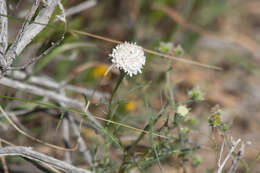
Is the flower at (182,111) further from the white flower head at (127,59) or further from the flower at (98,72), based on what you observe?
the flower at (98,72)

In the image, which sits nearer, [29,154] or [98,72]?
[29,154]

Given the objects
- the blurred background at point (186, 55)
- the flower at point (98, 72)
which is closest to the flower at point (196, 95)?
the blurred background at point (186, 55)

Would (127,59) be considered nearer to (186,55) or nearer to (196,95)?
(196,95)

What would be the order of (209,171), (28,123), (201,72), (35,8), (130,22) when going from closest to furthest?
1. (35,8)
2. (209,171)
3. (28,123)
4. (130,22)
5. (201,72)

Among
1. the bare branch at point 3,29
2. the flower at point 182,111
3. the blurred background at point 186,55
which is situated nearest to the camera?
the bare branch at point 3,29

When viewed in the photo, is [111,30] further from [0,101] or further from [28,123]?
[0,101]

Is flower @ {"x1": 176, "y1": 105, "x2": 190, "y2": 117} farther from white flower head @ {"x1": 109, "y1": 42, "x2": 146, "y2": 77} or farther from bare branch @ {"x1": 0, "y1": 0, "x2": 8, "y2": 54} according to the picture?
bare branch @ {"x1": 0, "y1": 0, "x2": 8, "y2": 54}

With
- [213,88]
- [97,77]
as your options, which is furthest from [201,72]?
[97,77]

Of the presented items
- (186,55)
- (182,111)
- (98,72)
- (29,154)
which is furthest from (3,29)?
(186,55)
